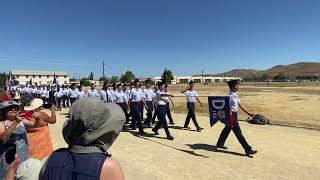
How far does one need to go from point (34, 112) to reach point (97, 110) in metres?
4.16

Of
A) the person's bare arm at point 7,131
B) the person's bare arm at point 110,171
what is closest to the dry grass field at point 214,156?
the person's bare arm at point 7,131

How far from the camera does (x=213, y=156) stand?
10492 millimetres

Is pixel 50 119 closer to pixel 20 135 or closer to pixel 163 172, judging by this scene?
pixel 20 135

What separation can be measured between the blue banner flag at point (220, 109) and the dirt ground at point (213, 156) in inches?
30.4

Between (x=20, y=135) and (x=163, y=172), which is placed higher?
(x=20, y=135)

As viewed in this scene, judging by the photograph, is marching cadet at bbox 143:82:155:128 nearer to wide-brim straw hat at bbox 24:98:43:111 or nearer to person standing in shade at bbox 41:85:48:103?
wide-brim straw hat at bbox 24:98:43:111

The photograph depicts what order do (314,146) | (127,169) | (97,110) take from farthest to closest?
(314,146) → (127,169) → (97,110)

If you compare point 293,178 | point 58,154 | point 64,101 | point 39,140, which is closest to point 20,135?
point 39,140

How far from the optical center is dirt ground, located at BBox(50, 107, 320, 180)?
8703 mm

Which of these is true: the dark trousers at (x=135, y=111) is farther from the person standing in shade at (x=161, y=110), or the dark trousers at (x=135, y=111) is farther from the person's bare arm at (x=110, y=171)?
the person's bare arm at (x=110, y=171)

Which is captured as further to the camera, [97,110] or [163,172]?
[163,172]

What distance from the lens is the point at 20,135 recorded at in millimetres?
4926

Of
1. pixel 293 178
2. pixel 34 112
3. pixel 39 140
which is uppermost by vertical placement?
pixel 34 112

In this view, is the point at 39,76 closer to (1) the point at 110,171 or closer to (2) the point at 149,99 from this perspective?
(2) the point at 149,99
